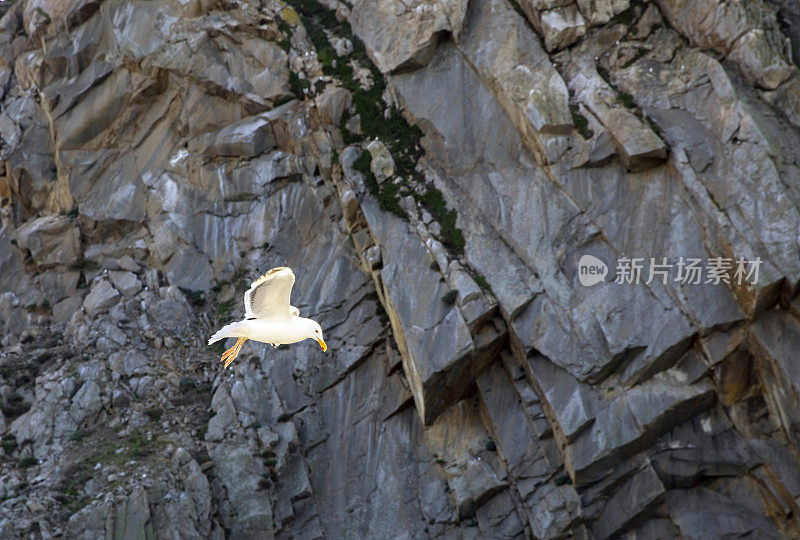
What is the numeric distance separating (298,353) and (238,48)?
31.8 feet

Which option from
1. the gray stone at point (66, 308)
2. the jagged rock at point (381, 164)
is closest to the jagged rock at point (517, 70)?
the jagged rock at point (381, 164)

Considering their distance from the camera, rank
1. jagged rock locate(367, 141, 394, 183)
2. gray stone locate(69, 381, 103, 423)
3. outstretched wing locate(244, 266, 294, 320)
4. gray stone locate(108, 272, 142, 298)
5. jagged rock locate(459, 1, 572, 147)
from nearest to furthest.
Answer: outstretched wing locate(244, 266, 294, 320) → jagged rock locate(459, 1, 572, 147) → gray stone locate(69, 381, 103, 423) → jagged rock locate(367, 141, 394, 183) → gray stone locate(108, 272, 142, 298)

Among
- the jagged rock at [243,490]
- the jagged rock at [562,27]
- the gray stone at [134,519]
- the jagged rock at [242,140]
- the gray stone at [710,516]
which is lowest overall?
the gray stone at [710,516]

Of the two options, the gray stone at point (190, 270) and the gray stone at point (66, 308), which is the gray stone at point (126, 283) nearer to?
the gray stone at point (190, 270)

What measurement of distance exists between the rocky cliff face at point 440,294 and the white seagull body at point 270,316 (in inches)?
206

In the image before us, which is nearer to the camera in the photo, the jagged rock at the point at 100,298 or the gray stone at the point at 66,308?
the jagged rock at the point at 100,298

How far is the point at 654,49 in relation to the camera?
69.5ft

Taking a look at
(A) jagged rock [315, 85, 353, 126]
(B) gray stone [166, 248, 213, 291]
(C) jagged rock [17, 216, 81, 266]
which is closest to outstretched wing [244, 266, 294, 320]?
(A) jagged rock [315, 85, 353, 126]

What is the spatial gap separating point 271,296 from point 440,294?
6804 mm

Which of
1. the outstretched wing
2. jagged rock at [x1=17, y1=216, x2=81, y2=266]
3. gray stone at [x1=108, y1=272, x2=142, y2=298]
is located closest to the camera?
the outstretched wing

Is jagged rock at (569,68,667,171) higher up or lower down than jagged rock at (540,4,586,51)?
lower down

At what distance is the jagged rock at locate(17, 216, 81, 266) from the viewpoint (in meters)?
26.9

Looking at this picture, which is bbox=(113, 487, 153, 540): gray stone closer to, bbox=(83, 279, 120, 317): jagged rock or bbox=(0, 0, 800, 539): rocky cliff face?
bbox=(0, 0, 800, 539): rocky cliff face

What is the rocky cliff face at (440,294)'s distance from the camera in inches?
744
